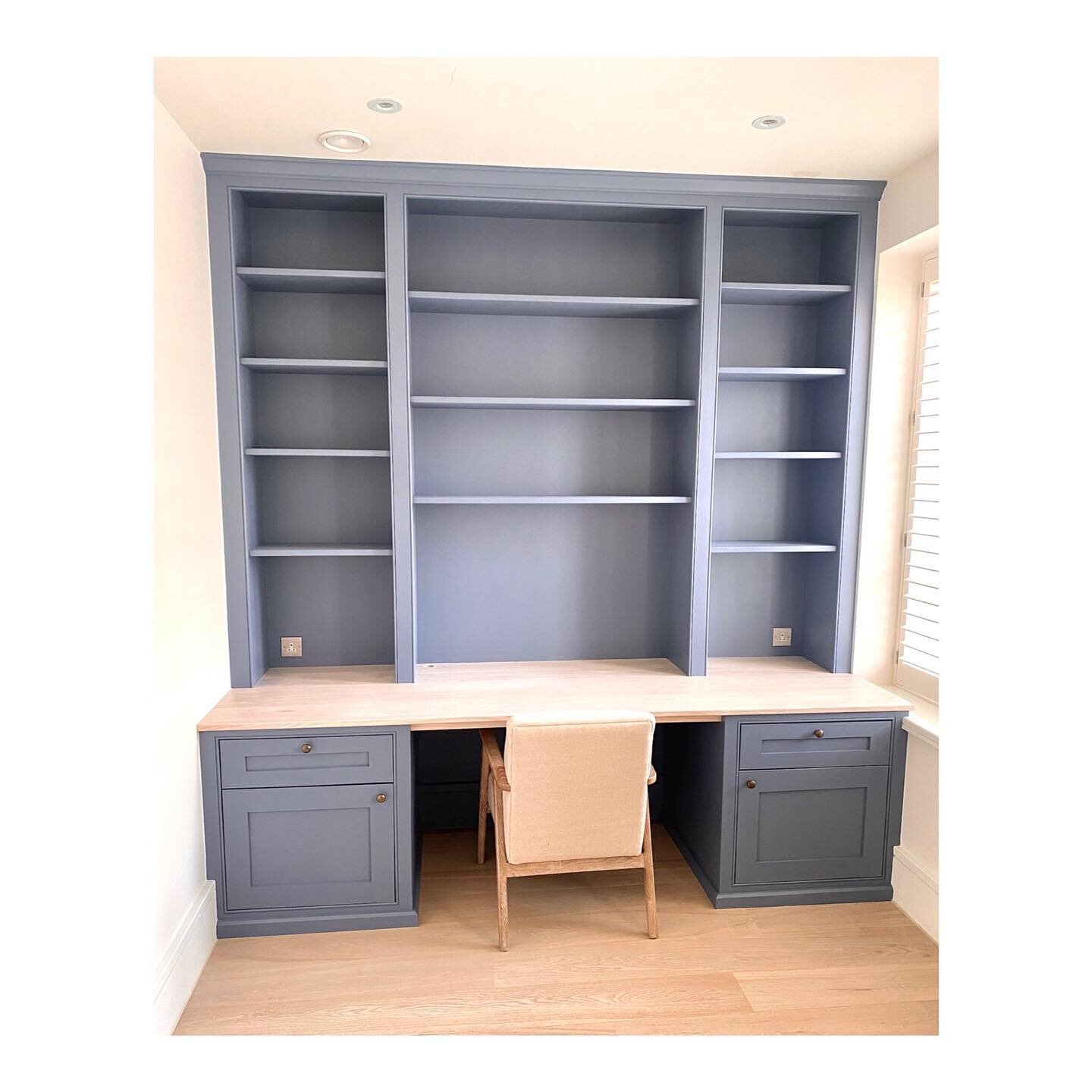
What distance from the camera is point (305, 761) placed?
7.40ft

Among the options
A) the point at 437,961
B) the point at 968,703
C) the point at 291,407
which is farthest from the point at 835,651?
the point at 291,407

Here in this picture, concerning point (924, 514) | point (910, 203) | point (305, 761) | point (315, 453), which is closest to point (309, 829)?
point (305, 761)

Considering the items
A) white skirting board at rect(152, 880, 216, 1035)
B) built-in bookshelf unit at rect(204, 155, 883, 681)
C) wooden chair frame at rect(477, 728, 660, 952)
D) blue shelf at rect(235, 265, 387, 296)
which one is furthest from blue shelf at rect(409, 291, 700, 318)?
white skirting board at rect(152, 880, 216, 1035)

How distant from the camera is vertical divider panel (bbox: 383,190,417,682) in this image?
240 cm

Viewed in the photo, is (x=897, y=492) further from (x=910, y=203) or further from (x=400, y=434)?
(x=400, y=434)

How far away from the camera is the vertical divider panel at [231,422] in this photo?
234 cm

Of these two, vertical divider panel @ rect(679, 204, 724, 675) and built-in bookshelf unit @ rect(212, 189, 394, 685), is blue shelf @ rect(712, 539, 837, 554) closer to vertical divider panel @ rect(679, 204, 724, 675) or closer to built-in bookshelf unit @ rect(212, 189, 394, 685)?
vertical divider panel @ rect(679, 204, 724, 675)

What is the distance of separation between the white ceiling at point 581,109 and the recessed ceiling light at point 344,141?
1.1 inches

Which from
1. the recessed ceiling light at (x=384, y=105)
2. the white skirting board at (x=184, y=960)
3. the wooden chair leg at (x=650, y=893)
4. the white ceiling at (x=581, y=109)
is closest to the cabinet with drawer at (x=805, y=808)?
the wooden chair leg at (x=650, y=893)

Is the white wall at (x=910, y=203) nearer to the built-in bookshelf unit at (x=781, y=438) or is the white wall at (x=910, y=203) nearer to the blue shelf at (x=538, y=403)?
the built-in bookshelf unit at (x=781, y=438)

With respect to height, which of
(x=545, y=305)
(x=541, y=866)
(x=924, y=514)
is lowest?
(x=541, y=866)

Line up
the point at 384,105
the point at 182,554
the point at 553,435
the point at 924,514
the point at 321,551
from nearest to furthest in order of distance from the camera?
the point at 384,105 < the point at 182,554 < the point at 321,551 < the point at 924,514 < the point at 553,435

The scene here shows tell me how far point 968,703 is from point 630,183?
2.13 meters

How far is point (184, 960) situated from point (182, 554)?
1.12m
